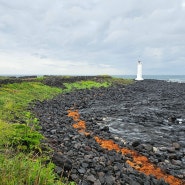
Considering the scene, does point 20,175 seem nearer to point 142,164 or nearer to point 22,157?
point 22,157

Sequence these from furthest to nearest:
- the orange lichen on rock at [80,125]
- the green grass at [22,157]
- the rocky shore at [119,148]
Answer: the orange lichen on rock at [80,125]
the rocky shore at [119,148]
the green grass at [22,157]

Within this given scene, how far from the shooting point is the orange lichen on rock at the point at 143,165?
7922 millimetres

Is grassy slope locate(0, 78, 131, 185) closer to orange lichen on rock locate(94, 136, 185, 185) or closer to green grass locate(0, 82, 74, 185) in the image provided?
green grass locate(0, 82, 74, 185)

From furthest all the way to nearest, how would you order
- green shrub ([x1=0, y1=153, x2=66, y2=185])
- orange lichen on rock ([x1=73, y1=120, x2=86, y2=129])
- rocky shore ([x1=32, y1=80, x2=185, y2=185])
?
orange lichen on rock ([x1=73, y1=120, x2=86, y2=129])
rocky shore ([x1=32, y1=80, x2=185, y2=185])
green shrub ([x1=0, y1=153, x2=66, y2=185])

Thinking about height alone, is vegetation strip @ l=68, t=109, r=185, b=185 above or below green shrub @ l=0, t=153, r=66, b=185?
below

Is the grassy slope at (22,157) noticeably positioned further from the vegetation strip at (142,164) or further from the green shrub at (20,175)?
the vegetation strip at (142,164)

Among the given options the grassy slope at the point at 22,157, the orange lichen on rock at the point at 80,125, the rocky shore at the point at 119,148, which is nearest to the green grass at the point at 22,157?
the grassy slope at the point at 22,157

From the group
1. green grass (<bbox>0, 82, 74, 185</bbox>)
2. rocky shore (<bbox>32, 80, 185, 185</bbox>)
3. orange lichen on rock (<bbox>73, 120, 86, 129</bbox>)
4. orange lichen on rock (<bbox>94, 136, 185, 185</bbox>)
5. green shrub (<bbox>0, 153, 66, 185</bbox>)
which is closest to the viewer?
green shrub (<bbox>0, 153, 66, 185</bbox>)

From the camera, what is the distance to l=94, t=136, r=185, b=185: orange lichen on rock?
7.92m

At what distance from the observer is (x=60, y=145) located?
31.5ft

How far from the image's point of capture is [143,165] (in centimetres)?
891

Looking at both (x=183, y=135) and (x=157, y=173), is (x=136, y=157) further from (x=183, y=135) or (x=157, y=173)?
(x=183, y=135)

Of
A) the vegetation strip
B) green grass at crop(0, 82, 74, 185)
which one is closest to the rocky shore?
the vegetation strip

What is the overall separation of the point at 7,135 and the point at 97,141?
4.15m
